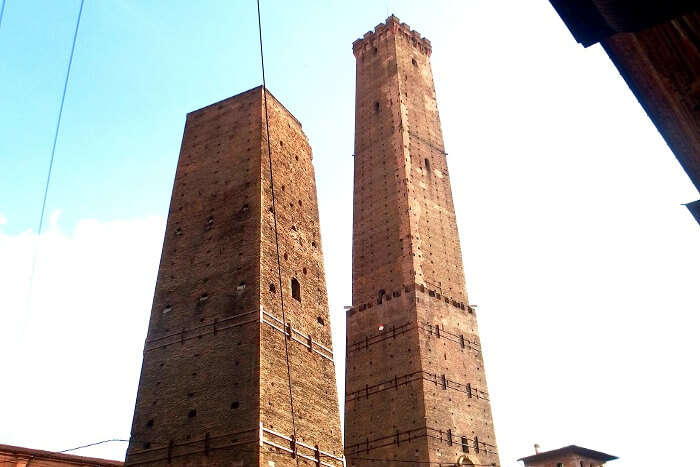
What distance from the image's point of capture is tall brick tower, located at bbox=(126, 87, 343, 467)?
384 inches

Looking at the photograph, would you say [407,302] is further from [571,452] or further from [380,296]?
[571,452]

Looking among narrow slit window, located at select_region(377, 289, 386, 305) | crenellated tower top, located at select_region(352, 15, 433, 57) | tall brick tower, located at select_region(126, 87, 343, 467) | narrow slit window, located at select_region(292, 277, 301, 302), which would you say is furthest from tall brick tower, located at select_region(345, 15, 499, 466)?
narrow slit window, located at select_region(292, 277, 301, 302)

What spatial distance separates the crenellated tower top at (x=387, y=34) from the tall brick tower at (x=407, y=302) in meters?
1.44

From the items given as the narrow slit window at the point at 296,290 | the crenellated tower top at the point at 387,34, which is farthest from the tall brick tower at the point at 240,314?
the crenellated tower top at the point at 387,34

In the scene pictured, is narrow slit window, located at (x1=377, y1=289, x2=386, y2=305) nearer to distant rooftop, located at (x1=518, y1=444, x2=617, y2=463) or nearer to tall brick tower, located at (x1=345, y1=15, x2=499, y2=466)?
tall brick tower, located at (x1=345, y1=15, x2=499, y2=466)

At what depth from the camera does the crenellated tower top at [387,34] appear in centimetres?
2748

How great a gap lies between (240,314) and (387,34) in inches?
764

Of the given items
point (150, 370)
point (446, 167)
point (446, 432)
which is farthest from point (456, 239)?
point (150, 370)

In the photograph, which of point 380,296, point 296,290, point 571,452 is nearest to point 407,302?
point 380,296

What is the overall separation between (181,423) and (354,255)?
12969 mm

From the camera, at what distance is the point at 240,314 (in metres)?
10.5

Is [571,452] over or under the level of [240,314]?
over

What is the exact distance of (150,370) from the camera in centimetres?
1073

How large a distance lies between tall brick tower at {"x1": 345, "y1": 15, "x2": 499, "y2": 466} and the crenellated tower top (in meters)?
1.44
